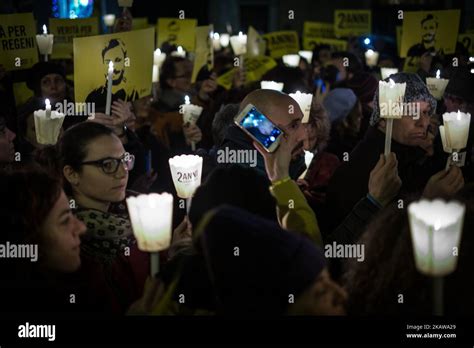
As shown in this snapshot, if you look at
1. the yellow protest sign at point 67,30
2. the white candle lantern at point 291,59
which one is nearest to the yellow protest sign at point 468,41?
the white candle lantern at point 291,59

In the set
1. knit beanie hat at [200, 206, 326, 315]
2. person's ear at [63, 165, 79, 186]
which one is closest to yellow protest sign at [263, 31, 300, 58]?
person's ear at [63, 165, 79, 186]

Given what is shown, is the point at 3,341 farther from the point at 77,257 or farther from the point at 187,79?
the point at 187,79

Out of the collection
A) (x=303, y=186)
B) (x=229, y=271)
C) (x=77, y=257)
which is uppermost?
(x=229, y=271)

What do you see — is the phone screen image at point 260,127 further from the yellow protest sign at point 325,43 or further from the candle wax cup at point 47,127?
the yellow protest sign at point 325,43

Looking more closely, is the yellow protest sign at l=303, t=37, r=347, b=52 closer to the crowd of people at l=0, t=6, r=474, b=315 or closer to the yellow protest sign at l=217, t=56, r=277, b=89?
the yellow protest sign at l=217, t=56, r=277, b=89

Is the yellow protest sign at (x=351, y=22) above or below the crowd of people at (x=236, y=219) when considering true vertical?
above

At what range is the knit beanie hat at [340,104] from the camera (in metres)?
6.53

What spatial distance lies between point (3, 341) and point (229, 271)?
95 cm

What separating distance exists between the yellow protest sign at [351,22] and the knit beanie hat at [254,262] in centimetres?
1026

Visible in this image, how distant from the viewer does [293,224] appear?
10.0 feet

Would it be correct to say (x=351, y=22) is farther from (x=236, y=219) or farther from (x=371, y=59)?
(x=236, y=219)

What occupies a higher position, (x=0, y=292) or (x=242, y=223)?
(x=242, y=223)

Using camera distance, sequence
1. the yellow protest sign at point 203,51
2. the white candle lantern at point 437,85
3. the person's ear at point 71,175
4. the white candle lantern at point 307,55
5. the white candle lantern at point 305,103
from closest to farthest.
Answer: the person's ear at point 71,175 < the white candle lantern at point 305,103 < the white candle lantern at point 437,85 < the yellow protest sign at point 203,51 < the white candle lantern at point 307,55

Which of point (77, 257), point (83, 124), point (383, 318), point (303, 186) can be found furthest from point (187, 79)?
point (383, 318)
